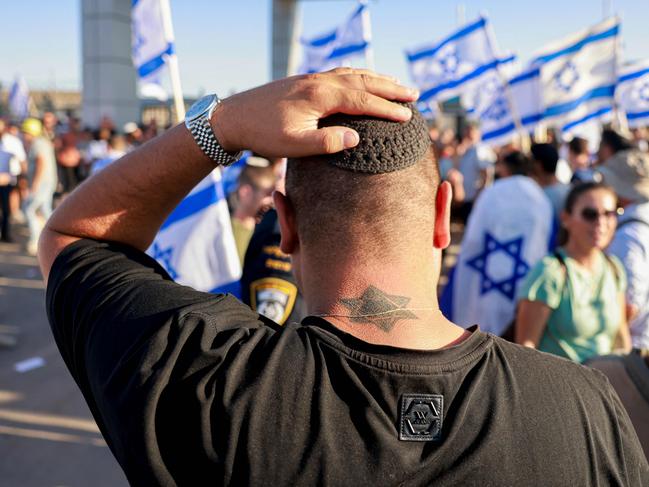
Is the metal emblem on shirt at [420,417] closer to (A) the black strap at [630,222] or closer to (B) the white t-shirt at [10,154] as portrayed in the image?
(A) the black strap at [630,222]

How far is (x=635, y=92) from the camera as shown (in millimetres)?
8969

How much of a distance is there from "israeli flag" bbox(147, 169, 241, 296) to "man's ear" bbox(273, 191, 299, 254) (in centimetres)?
179

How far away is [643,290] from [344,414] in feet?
9.80

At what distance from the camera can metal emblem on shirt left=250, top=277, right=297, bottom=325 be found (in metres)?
2.91

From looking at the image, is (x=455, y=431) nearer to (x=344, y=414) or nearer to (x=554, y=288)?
(x=344, y=414)

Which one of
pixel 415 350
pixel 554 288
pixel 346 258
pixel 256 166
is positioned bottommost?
pixel 554 288

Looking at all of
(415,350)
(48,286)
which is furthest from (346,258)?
(48,286)

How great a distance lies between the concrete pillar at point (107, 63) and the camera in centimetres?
1520

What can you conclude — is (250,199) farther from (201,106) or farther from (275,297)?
(201,106)

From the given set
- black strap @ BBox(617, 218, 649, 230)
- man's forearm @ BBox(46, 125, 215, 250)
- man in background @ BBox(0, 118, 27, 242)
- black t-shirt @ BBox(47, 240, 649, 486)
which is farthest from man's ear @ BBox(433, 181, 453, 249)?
man in background @ BBox(0, 118, 27, 242)

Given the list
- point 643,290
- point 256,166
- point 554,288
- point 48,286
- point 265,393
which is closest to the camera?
point 265,393

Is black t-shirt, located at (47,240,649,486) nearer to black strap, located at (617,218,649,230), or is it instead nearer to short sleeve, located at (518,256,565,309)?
short sleeve, located at (518,256,565,309)

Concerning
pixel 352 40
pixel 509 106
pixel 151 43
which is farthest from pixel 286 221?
pixel 352 40

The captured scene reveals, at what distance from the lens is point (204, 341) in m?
1.10
